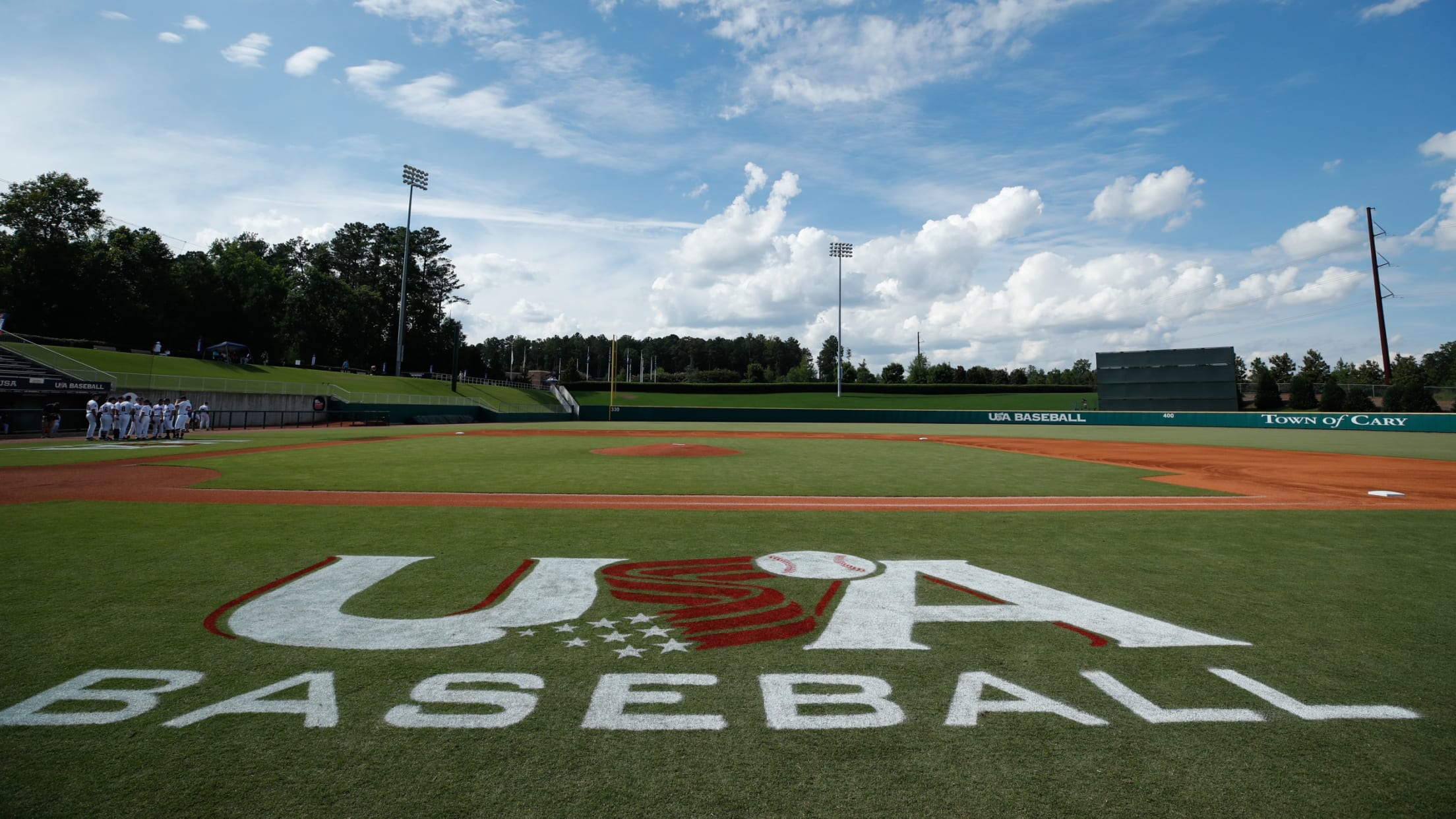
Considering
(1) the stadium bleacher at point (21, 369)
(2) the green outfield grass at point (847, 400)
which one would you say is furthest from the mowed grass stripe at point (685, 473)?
(2) the green outfield grass at point (847, 400)

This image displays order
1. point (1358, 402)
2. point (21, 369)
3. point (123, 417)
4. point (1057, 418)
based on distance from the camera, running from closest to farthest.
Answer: point (123, 417) → point (21, 369) → point (1358, 402) → point (1057, 418)

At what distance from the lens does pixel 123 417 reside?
86.6ft

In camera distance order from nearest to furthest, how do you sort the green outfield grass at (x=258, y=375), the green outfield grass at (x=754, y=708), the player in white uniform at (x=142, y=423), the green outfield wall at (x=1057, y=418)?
1. the green outfield grass at (x=754, y=708)
2. the player in white uniform at (x=142, y=423)
3. the green outfield grass at (x=258, y=375)
4. the green outfield wall at (x=1057, y=418)

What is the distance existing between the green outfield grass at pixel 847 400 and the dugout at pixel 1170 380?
22.5 metres

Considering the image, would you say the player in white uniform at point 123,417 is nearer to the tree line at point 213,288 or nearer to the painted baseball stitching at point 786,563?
the tree line at point 213,288

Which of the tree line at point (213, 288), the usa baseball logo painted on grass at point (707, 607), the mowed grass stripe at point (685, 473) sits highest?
the tree line at point (213, 288)

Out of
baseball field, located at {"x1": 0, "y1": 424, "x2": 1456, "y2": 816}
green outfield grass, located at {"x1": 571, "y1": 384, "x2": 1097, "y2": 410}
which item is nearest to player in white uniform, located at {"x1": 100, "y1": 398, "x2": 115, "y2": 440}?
baseball field, located at {"x1": 0, "y1": 424, "x2": 1456, "y2": 816}

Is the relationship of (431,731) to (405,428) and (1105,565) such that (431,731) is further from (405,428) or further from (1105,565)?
(405,428)

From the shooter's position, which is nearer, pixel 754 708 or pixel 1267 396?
pixel 754 708

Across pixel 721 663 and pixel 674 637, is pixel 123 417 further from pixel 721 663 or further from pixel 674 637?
pixel 721 663

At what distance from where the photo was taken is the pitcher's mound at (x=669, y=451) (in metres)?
22.5

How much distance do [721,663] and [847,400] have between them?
7600cm

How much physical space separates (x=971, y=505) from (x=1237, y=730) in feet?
26.3

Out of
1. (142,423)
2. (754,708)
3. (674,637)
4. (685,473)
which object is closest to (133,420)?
(142,423)
